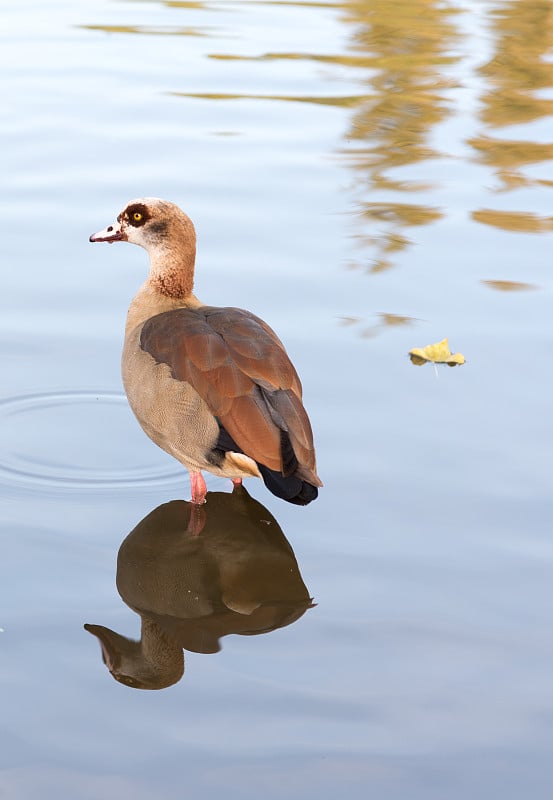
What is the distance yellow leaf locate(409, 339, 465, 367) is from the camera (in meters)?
7.21

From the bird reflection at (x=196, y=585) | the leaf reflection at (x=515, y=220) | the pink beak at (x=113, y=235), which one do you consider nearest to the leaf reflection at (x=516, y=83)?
the leaf reflection at (x=515, y=220)

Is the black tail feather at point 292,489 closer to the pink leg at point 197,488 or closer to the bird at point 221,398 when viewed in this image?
the bird at point 221,398

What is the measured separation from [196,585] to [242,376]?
0.95 meters

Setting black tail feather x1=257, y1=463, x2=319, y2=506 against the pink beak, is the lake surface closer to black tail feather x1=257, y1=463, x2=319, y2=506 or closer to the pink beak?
black tail feather x1=257, y1=463, x2=319, y2=506

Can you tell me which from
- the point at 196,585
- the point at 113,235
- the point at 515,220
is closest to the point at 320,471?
the point at 196,585

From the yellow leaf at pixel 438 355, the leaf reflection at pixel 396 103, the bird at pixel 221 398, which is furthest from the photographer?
the leaf reflection at pixel 396 103

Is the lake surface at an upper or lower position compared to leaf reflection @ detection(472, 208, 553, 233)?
upper

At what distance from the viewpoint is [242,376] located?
5617 mm

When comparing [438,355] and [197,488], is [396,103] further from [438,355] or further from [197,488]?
[197,488]

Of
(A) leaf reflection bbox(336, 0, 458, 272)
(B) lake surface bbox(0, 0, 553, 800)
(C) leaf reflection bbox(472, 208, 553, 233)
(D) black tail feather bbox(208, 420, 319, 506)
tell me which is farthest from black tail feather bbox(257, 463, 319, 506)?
(C) leaf reflection bbox(472, 208, 553, 233)

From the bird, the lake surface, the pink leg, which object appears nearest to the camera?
the lake surface

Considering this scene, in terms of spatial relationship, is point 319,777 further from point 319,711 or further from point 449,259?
point 449,259

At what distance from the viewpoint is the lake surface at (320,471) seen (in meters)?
4.20

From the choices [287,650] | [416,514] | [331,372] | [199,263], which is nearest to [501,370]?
[331,372]
